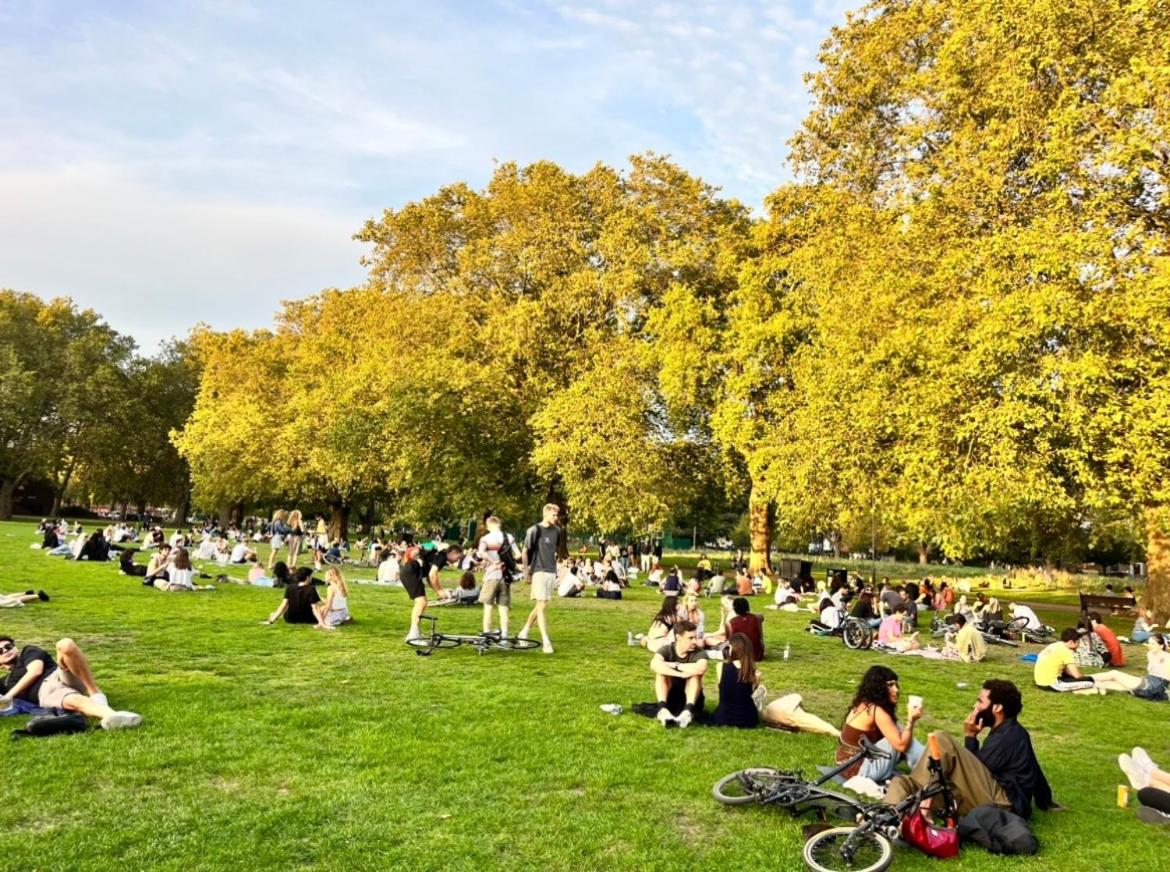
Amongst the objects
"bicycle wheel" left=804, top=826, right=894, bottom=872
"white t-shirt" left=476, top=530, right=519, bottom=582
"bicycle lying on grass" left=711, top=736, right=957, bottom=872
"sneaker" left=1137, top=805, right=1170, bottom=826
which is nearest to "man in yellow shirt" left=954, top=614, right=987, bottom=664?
"white t-shirt" left=476, top=530, right=519, bottom=582

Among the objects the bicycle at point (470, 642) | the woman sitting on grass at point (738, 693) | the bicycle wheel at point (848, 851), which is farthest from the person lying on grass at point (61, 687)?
the bicycle wheel at point (848, 851)

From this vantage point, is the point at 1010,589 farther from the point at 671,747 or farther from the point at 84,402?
the point at 84,402

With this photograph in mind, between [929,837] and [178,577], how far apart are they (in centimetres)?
1839

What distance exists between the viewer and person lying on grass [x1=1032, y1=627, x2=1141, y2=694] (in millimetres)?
13586

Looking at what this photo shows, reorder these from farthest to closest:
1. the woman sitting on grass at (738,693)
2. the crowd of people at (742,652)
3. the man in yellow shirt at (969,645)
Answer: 1. the man in yellow shirt at (969,645)
2. the woman sitting on grass at (738,693)
3. the crowd of people at (742,652)

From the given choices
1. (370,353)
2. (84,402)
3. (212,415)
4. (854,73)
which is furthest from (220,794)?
(84,402)

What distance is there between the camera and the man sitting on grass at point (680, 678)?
952cm

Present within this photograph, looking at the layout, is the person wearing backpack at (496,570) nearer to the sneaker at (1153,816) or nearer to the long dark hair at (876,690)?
the long dark hair at (876,690)

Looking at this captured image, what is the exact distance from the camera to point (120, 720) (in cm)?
791

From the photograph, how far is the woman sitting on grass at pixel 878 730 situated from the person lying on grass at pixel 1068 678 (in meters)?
7.48

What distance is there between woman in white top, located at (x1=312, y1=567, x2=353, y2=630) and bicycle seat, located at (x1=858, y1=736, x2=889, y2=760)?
10514mm

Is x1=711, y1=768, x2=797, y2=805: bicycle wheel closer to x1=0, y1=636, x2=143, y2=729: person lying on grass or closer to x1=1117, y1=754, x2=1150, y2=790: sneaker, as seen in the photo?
x1=1117, y1=754, x2=1150, y2=790: sneaker

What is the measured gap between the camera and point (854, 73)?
95.9 feet

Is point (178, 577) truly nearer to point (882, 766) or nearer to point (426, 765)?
point (426, 765)
